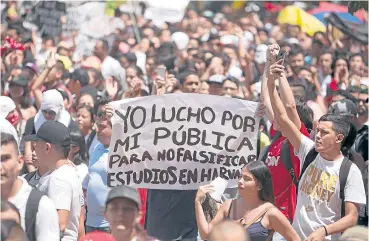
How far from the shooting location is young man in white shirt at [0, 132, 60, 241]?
593 centimetres

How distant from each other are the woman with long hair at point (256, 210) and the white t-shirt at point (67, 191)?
2.69ft

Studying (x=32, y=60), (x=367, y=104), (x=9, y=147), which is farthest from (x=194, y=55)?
(x=9, y=147)

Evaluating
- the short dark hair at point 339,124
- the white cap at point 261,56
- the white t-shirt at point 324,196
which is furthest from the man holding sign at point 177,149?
the white cap at point 261,56

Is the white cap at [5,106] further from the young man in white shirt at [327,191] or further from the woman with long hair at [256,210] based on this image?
the young man in white shirt at [327,191]

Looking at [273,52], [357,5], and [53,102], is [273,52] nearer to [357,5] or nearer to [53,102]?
[357,5]

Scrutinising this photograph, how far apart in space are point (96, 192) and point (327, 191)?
2.27 meters

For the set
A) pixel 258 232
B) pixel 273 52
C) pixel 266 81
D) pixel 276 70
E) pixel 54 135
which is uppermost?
pixel 273 52

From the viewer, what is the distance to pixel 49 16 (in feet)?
63.8

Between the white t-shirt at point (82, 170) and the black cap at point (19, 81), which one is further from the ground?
the black cap at point (19, 81)

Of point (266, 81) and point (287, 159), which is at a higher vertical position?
point (266, 81)

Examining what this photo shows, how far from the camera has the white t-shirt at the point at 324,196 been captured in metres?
7.72

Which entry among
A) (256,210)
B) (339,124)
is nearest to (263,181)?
(256,210)

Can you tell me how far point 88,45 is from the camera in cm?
2072

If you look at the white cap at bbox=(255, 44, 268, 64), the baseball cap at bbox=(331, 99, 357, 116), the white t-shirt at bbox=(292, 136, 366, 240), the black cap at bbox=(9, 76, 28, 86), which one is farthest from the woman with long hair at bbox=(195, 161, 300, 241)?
the white cap at bbox=(255, 44, 268, 64)
